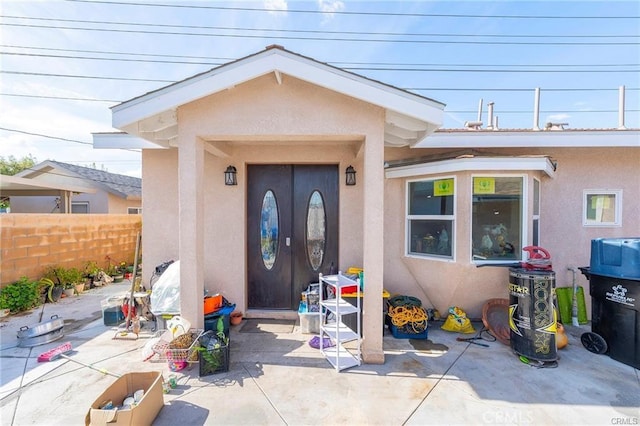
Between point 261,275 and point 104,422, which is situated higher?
point 261,275

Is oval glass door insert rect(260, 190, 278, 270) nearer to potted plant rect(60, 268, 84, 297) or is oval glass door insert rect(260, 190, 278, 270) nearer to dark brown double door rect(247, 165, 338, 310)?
dark brown double door rect(247, 165, 338, 310)

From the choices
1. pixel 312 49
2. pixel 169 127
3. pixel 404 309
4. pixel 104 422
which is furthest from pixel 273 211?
pixel 312 49

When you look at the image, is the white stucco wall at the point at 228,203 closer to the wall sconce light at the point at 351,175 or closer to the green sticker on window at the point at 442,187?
the wall sconce light at the point at 351,175

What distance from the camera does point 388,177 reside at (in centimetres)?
581

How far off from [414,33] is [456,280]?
34.8 ft

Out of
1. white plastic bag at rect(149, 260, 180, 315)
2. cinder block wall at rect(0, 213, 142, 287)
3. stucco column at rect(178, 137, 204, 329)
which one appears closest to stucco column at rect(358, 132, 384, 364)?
stucco column at rect(178, 137, 204, 329)

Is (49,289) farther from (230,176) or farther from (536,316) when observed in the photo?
(536,316)

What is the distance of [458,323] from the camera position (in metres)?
5.00

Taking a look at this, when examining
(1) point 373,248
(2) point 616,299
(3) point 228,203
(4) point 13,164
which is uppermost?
(4) point 13,164

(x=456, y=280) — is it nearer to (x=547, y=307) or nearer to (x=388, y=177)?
(x=547, y=307)

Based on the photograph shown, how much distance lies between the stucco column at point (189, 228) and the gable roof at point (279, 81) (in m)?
0.69

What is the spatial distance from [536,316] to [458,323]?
4.53 feet

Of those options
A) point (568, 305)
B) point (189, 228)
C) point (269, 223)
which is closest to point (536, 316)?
point (568, 305)

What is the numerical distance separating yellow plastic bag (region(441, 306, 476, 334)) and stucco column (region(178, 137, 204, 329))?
4641 millimetres
